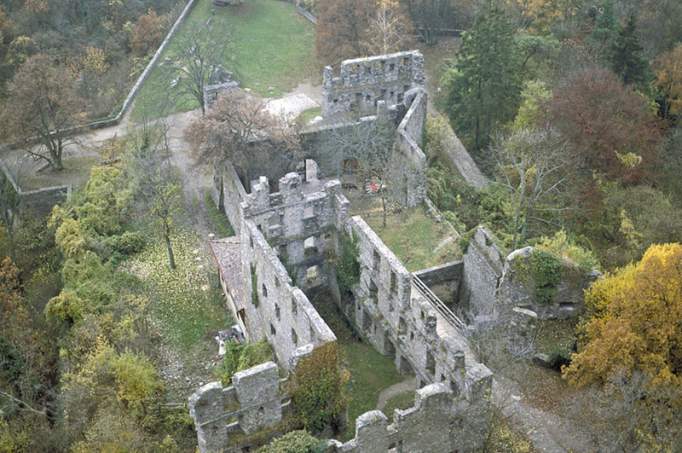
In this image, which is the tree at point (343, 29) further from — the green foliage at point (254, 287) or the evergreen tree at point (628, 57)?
the green foliage at point (254, 287)

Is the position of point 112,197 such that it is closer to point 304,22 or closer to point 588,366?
point 588,366

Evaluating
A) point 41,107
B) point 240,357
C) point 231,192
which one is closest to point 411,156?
point 231,192

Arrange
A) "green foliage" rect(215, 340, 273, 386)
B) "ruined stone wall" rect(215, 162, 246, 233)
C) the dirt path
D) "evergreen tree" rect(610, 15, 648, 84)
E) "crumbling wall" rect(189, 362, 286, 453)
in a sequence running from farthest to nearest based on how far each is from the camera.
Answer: "evergreen tree" rect(610, 15, 648, 84)
"ruined stone wall" rect(215, 162, 246, 233)
the dirt path
"green foliage" rect(215, 340, 273, 386)
"crumbling wall" rect(189, 362, 286, 453)

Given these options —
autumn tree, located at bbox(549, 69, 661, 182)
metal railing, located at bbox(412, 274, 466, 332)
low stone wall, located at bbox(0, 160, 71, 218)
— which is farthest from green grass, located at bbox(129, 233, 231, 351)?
autumn tree, located at bbox(549, 69, 661, 182)

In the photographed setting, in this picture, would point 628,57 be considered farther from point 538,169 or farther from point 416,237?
point 416,237

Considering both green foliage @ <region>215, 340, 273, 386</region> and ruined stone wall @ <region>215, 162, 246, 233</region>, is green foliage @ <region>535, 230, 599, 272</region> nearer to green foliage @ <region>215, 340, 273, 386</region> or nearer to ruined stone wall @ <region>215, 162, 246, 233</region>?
green foliage @ <region>215, 340, 273, 386</region>

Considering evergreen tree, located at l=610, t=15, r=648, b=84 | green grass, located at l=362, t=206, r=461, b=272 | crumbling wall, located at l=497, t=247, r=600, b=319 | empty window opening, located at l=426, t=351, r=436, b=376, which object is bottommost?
empty window opening, located at l=426, t=351, r=436, b=376

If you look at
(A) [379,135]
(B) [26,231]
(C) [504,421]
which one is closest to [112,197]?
(B) [26,231]
